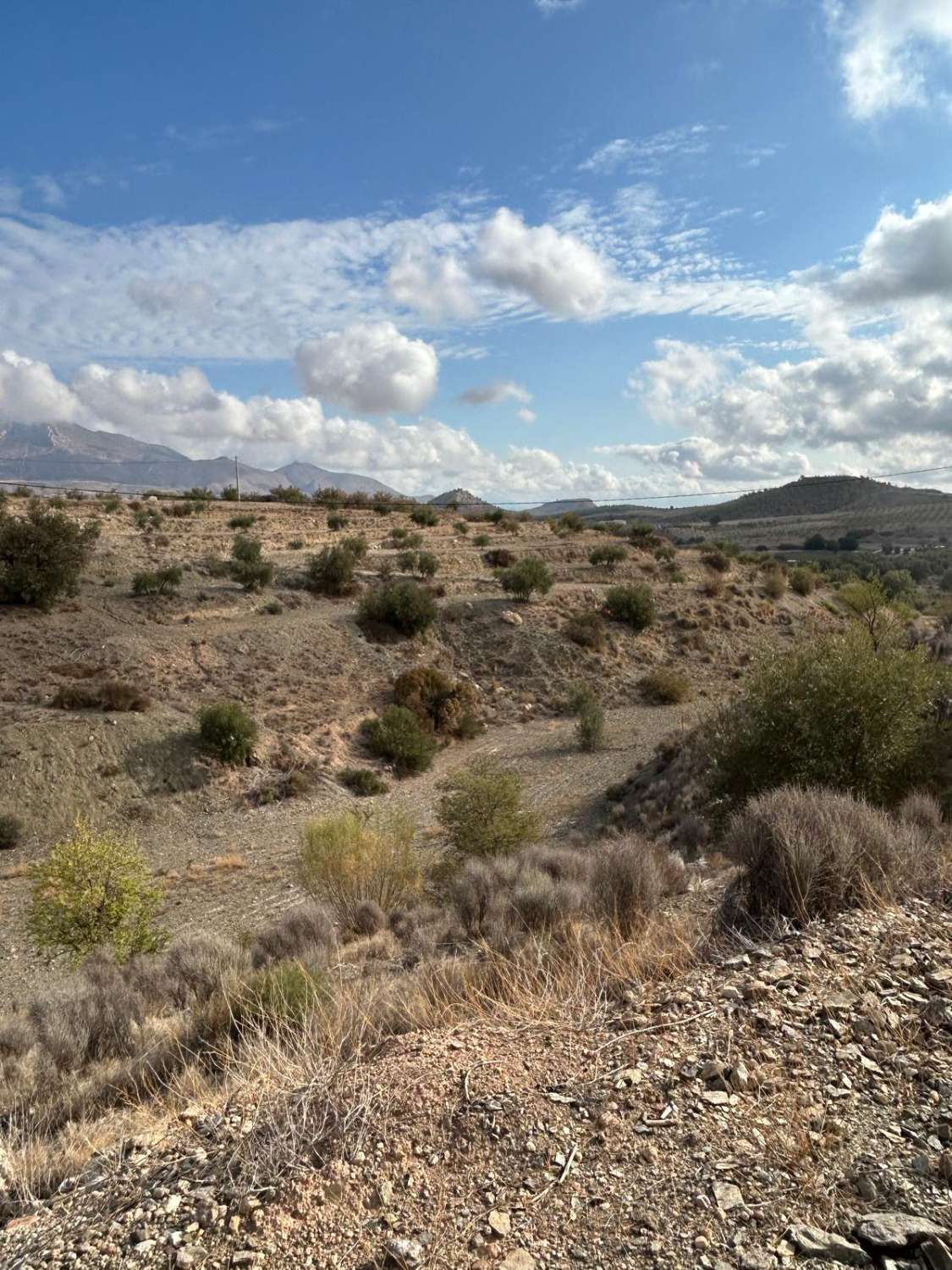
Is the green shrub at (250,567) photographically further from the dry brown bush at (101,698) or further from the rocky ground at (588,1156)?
the rocky ground at (588,1156)

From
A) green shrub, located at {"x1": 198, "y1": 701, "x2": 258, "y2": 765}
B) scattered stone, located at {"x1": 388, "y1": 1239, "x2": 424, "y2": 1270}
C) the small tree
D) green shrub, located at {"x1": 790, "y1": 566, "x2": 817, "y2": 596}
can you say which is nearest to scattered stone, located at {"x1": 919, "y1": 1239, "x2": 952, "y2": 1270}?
scattered stone, located at {"x1": 388, "y1": 1239, "x2": 424, "y2": 1270}

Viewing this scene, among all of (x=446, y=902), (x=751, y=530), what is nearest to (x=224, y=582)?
(x=446, y=902)

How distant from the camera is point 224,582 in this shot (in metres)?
35.0

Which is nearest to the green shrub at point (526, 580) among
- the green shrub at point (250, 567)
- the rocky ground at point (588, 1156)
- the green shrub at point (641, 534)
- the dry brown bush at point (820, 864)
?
the green shrub at point (250, 567)

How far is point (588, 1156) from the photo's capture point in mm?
3738

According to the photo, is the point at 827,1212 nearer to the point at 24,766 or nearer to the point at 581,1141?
the point at 581,1141

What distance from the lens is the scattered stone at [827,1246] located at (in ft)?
9.99

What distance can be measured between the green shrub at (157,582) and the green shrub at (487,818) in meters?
19.1

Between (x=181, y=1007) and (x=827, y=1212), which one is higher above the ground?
(x=827, y=1212)

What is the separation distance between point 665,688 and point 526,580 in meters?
9.79

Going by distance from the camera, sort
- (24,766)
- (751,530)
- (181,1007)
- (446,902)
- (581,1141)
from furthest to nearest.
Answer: (751,530)
(24,766)
(446,902)
(181,1007)
(581,1141)

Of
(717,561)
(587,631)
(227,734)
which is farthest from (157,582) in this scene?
(717,561)

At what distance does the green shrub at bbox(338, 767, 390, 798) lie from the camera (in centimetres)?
2442

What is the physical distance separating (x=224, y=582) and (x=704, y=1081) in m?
33.8
